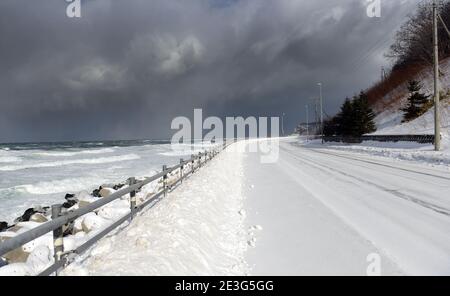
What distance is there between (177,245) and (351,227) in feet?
11.1

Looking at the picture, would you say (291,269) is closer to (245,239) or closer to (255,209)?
(245,239)

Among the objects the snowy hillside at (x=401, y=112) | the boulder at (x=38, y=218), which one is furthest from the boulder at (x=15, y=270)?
the snowy hillside at (x=401, y=112)

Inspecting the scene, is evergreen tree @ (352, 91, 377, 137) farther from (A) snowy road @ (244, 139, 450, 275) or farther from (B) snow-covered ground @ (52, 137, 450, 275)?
(B) snow-covered ground @ (52, 137, 450, 275)

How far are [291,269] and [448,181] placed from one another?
9.47 m

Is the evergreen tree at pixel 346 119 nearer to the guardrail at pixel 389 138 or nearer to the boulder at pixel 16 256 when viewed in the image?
the guardrail at pixel 389 138

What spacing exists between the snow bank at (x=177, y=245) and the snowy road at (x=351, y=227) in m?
0.46

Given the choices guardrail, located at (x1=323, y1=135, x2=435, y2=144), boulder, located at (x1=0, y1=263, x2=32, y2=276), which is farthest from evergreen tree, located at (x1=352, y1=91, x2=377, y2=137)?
boulder, located at (x1=0, y1=263, x2=32, y2=276)

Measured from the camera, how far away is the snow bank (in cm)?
466

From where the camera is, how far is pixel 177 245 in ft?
18.0

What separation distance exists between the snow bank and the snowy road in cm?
46

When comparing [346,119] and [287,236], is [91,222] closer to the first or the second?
[287,236]
